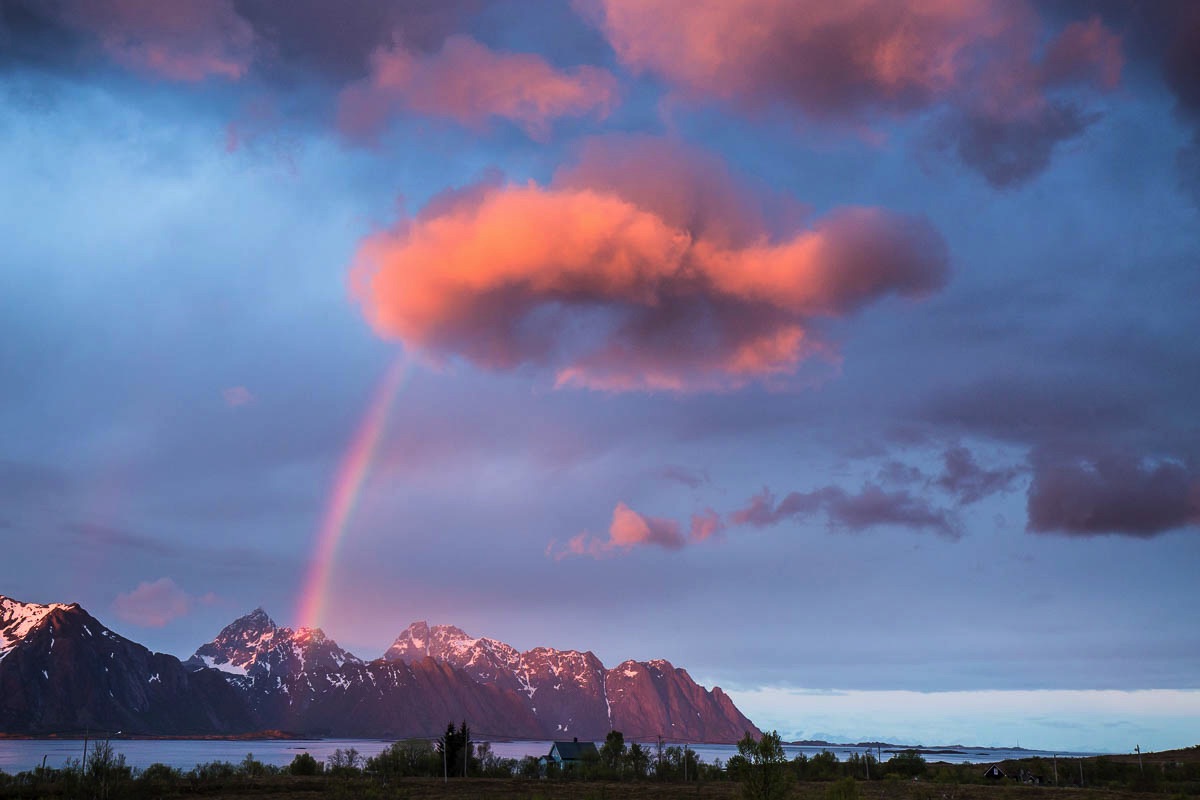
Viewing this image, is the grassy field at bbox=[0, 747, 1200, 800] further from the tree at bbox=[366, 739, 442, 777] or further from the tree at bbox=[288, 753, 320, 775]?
the tree at bbox=[366, 739, 442, 777]

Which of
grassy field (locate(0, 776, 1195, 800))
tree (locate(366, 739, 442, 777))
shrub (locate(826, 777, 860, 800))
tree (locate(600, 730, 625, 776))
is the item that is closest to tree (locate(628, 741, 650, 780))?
tree (locate(600, 730, 625, 776))

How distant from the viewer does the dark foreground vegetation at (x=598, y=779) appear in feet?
242

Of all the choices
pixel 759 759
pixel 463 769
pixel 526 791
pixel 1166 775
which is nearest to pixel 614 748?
pixel 463 769

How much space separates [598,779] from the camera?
120 m

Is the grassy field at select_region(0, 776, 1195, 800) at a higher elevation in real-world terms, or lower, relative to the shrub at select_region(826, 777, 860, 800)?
lower

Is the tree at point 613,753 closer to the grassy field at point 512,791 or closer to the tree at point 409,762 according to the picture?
the grassy field at point 512,791

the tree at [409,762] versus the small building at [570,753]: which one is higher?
the tree at [409,762]

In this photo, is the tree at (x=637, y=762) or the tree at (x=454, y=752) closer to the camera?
the tree at (x=454, y=752)

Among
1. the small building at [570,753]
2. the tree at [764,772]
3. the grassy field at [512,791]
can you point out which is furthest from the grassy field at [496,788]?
the small building at [570,753]

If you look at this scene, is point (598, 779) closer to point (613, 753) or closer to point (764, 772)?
point (613, 753)

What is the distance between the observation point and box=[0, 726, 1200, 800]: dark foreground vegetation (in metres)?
73.6

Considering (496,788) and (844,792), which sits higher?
(844,792)

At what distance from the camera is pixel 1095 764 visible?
475 feet

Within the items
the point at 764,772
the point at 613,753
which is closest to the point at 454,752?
the point at 613,753
